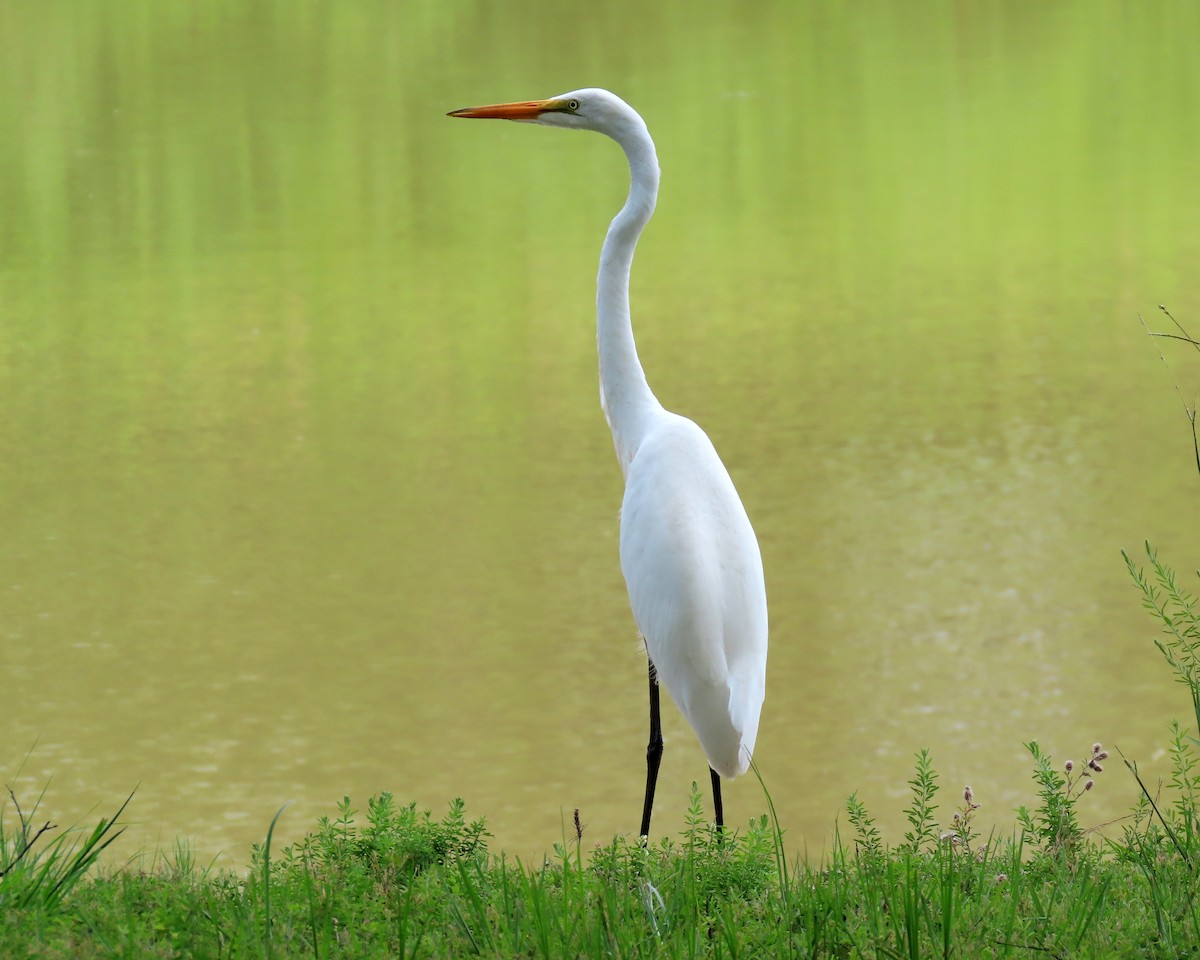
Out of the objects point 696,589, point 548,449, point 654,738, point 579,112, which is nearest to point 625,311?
point 579,112

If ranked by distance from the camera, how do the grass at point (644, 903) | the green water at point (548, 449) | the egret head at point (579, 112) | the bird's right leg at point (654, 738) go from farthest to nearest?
the green water at point (548, 449), the egret head at point (579, 112), the bird's right leg at point (654, 738), the grass at point (644, 903)

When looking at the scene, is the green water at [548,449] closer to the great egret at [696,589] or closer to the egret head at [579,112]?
the great egret at [696,589]

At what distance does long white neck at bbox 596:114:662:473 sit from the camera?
4188 millimetres

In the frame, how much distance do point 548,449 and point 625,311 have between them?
7.62m

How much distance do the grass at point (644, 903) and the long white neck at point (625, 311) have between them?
1.35m

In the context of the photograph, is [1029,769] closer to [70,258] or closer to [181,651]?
[181,651]

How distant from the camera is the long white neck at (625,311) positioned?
4.19m

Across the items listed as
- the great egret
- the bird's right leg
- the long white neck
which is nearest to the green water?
the bird's right leg

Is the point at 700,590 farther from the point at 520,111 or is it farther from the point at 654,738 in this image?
the point at 520,111

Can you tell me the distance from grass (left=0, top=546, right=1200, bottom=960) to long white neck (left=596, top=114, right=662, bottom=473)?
4.43 feet

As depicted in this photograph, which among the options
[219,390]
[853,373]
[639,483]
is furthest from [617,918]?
[219,390]

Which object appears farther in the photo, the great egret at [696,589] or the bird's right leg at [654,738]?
the bird's right leg at [654,738]

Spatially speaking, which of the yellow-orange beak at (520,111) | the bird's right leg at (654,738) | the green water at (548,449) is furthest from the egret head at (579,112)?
the green water at (548,449)

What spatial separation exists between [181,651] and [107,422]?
204 inches
